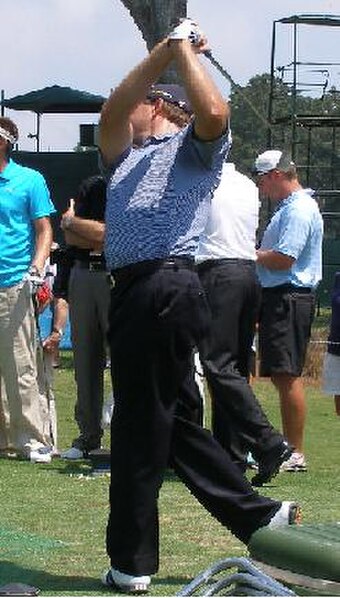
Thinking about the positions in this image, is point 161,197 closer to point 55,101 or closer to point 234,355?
point 234,355

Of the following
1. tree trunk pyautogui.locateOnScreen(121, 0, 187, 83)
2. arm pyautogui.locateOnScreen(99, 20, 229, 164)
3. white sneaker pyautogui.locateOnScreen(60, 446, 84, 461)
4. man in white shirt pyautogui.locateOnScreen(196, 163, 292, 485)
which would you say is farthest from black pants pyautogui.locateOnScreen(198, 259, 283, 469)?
tree trunk pyautogui.locateOnScreen(121, 0, 187, 83)

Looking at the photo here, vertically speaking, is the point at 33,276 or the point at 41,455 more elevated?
the point at 33,276

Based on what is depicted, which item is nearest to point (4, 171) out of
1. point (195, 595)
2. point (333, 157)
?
point (195, 595)

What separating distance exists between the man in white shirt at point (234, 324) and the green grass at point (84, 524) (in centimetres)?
26

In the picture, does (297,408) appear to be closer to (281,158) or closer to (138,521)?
(281,158)

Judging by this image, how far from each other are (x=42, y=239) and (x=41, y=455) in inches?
50.1

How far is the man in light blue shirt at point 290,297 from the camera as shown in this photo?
32.4 ft

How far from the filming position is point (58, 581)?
6.28 meters

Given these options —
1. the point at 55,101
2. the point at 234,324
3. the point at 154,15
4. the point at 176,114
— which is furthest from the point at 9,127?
the point at 55,101

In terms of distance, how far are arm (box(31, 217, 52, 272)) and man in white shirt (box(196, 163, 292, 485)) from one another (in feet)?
4.56

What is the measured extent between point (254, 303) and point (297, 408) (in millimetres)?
1018

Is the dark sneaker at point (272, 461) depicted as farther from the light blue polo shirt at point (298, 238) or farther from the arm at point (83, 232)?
the arm at point (83, 232)

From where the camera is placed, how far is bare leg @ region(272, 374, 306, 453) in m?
9.88

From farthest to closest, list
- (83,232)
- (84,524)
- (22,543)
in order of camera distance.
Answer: (83,232), (84,524), (22,543)
